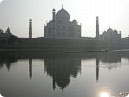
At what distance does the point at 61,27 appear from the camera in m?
32.2

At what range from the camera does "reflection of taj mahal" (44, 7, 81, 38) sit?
Answer: 31241 mm

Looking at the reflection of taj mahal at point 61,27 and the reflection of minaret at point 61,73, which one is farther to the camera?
the reflection of taj mahal at point 61,27

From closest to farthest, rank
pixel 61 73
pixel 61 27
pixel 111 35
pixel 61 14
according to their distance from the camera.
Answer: pixel 61 73 < pixel 61 14 < pixel 61 27 < pixel 111 35

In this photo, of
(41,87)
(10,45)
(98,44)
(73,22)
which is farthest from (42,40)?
(41,87)

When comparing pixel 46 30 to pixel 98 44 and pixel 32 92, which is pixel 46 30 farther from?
pixel 32 92

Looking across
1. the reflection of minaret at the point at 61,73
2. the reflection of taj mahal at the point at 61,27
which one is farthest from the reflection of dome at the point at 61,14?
the reflection of minaret at the point at 61,73

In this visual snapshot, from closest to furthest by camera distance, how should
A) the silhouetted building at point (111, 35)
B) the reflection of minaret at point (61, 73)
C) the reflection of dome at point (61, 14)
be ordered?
the reflection of minaret at point (61, 73), the reflection of dome at point (61, 14), the silhouetted building at point (111, 35)

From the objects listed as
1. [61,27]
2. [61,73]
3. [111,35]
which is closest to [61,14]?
[61,27]

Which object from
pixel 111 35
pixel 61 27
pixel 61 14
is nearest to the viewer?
pixel 61 14

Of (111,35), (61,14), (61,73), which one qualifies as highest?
(61,14)

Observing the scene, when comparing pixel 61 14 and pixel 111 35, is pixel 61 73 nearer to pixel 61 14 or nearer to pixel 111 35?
pixel 61 14

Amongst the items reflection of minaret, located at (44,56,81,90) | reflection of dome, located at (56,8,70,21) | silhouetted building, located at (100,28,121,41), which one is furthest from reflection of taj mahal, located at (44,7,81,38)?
reflection of minaret, located at (44,56,81,90)

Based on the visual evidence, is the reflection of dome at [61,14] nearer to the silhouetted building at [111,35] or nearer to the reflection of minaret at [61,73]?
the silhouetted building at [111,35]

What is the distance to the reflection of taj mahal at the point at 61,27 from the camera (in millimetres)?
31241
